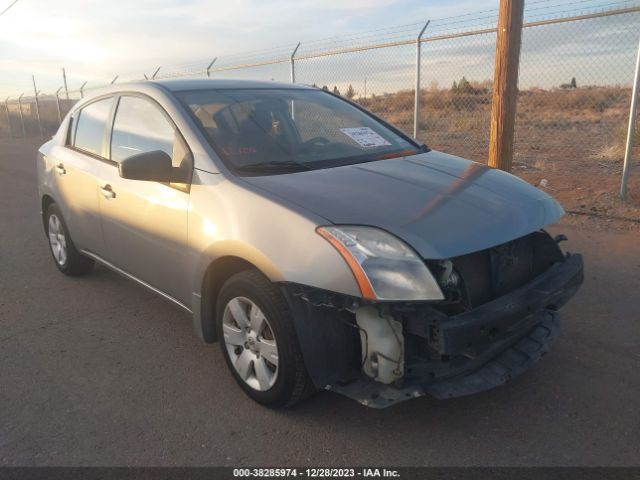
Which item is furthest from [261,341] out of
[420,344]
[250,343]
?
[420,344]

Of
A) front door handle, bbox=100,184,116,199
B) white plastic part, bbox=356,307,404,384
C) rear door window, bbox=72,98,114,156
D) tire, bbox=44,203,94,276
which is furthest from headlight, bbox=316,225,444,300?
tire, bbox=44,203,94,276

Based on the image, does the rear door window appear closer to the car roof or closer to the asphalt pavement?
the car roof

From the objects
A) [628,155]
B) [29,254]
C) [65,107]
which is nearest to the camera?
[29,254]

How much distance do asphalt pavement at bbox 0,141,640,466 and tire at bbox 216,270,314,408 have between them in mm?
165

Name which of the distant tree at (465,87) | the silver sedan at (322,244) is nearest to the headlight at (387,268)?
the silver sedan at (322,244)

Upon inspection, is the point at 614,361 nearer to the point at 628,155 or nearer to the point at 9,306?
the point at 628,155

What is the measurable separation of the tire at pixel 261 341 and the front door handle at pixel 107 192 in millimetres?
1380

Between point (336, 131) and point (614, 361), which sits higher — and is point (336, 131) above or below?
above

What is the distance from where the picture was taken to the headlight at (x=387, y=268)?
92.4 inches

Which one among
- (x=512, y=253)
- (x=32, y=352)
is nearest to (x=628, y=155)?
(x=512, y=253)

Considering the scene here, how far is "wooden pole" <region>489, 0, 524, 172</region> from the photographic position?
570cm

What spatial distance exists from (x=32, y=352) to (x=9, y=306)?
107cm

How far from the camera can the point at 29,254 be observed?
6.00m

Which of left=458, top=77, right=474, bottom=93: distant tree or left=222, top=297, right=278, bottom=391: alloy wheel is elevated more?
left=458, top=77, right=474, bottom=93: distant tree
